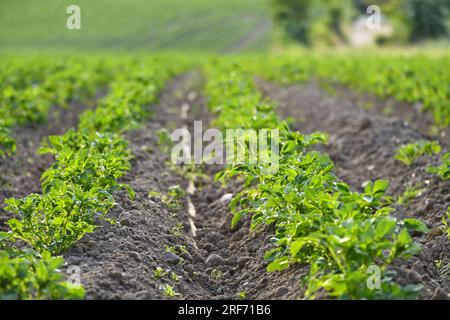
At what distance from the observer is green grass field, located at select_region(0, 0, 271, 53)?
5184 cm

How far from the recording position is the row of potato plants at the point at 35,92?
941 centimetres

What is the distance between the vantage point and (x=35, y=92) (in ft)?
37.1

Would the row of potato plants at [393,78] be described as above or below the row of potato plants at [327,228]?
above

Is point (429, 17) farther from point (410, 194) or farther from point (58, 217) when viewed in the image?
point (58, 217)

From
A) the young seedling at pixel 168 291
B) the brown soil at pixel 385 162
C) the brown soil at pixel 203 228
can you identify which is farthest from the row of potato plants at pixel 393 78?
the young seedling at pixel 168 291

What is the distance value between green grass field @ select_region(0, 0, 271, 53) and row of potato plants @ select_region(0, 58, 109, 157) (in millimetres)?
31984

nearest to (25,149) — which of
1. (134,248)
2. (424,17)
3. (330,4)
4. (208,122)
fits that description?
(208,122)

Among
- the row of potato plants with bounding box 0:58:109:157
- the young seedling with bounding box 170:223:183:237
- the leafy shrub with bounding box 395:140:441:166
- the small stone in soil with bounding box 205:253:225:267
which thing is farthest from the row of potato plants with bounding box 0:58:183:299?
the leafy shrub with bounding box 395:140:441:166

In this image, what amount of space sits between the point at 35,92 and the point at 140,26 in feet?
157

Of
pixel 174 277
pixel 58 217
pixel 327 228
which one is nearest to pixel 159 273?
pixel 174 277

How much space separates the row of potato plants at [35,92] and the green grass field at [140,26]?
105ft

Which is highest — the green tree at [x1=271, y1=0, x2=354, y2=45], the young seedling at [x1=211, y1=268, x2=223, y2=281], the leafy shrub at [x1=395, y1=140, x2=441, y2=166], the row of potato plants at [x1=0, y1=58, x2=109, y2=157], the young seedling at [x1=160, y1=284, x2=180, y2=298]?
the green tree at [x1=271, y1=0, x2=354, y2=45]

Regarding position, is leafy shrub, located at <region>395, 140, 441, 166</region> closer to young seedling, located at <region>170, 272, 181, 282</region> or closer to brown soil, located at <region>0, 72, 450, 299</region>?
brown soil, located at <region>0, 72, 450, 299</region>

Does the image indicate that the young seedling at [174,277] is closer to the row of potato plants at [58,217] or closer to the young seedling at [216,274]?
the young seedling at [216,274]
